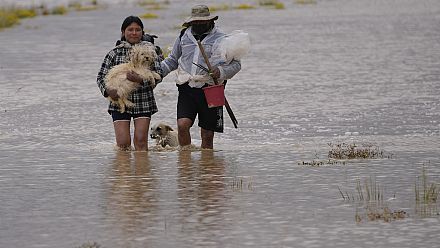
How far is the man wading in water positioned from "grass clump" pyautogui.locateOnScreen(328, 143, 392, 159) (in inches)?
47.3

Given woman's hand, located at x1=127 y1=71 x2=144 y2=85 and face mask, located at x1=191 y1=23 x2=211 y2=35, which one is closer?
woman's hand, located at x1=127 y1=71 x2=144 y2=85

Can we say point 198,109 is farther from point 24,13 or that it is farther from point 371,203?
point 24,13

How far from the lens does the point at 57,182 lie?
1040cm

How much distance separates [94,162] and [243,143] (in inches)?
92.0

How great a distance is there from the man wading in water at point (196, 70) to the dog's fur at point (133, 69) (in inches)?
10.1

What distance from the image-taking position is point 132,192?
9.70 m

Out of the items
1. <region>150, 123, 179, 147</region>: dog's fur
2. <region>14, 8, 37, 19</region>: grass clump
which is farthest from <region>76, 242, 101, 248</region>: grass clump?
<region>14, 8, 37, 19</region>: grass clump

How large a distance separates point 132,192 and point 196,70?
2713 millimetres

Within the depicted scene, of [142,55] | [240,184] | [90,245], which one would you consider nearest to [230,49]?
[142,55]

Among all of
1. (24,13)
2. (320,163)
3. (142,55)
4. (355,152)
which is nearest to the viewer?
(320,163)

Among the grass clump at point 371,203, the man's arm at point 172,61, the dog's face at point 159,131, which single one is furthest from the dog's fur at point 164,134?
the grass clump at point 371,203

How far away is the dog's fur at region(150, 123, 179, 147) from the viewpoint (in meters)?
13.5

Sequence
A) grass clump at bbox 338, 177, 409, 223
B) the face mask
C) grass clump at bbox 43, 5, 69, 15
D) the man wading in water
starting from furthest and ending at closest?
grass clump at bbox 43, 5, 69, 15 → the face mask → the man wading in water → grass clump at bbox 338, 177, 409, 223

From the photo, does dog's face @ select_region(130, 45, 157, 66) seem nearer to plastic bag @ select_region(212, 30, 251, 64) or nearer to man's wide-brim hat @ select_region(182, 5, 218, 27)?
man's wide-brim hat @ select_region(182, 5, 218, 27)
